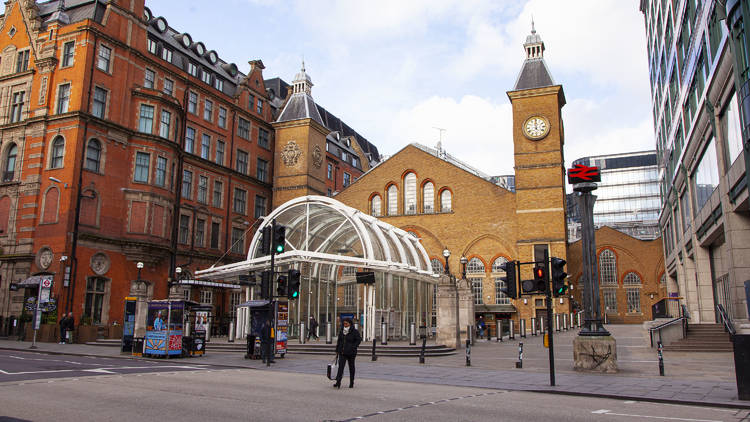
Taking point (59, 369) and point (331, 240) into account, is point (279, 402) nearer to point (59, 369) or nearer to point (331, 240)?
point (59, 369)

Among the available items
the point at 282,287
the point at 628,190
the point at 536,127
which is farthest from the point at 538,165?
the point at 628,190

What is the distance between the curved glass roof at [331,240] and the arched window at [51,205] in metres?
9.22

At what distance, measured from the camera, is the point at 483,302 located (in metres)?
44.9

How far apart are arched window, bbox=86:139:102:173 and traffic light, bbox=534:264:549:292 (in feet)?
92.4

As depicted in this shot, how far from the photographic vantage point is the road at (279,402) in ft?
28.9

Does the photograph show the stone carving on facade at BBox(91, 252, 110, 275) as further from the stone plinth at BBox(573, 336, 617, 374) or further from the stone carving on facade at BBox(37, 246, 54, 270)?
the stone plinth at BBox(573, 336, 617, 374)

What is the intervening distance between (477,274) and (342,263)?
→ 20622mm

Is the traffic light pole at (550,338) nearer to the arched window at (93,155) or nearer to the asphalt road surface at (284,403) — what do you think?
the asphalt road surface at (284,403)

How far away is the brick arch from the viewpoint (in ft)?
104

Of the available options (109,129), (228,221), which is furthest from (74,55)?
(228,221)

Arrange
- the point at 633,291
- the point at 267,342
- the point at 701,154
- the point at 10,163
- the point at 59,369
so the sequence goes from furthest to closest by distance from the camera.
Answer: the point at 633,291, the point at 10,163, the point at 701,154, the point at 267,342, the point at 59,369

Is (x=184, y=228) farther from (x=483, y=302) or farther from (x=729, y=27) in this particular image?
(x=729, y=27)

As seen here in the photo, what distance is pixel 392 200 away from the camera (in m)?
49.1

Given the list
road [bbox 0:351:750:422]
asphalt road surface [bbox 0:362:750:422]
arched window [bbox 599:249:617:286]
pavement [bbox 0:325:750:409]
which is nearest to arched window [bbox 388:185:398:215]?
arched window [bbox 599:249:617:286]
